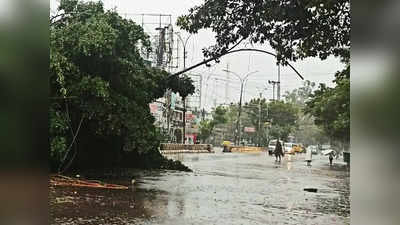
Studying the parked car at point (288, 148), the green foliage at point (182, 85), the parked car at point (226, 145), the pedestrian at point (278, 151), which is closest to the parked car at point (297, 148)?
the parked car at point (288, 148)

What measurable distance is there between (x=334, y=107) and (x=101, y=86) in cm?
251

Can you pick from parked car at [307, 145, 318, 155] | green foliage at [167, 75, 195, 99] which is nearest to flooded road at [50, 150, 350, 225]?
parked car at [307, 145, 318, 155]

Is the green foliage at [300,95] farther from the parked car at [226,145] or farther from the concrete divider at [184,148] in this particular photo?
the concrete divider at [184,148]

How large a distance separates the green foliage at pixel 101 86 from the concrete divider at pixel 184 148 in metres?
0.16

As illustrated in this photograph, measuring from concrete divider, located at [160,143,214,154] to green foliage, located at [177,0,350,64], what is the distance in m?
0.93

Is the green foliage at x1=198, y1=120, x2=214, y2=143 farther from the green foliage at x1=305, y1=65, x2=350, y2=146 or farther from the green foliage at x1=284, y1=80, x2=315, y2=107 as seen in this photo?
the green foliage at x1=305, y1=65, x2=350, y2=146

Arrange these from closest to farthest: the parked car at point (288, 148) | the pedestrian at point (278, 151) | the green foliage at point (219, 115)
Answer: the parked car at point (288, 148), the pedestrian at point (278, 151), the green foliage at point (219, 115)

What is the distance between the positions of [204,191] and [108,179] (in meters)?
1.18

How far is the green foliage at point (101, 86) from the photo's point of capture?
15.1 ft

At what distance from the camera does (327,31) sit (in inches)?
144

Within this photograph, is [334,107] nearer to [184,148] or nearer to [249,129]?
[249,129]

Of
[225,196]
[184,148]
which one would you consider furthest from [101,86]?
[225,196]
